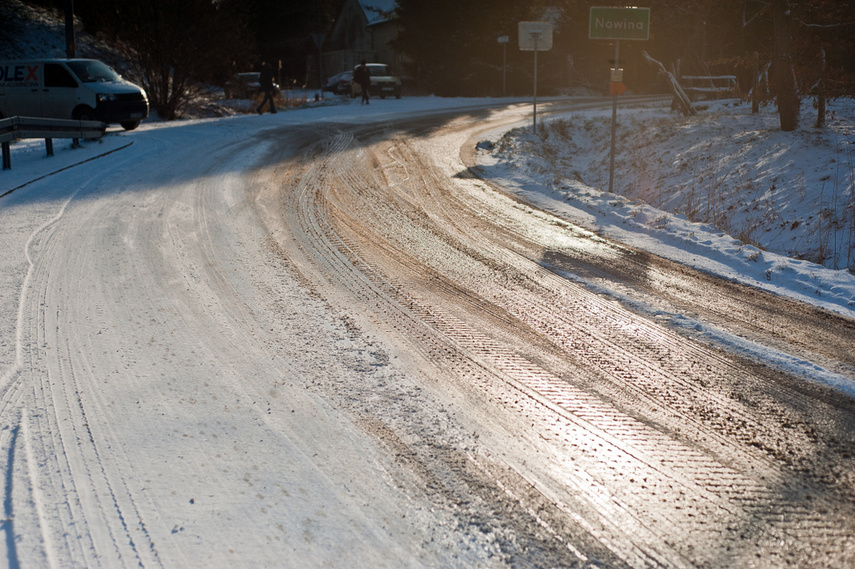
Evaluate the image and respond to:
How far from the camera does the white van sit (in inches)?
637

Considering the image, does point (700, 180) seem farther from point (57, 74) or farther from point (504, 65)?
point (504, 65)

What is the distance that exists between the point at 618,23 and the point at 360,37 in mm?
48754

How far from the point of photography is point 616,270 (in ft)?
20.4

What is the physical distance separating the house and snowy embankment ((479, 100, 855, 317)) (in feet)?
109

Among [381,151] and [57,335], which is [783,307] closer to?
[57,335]

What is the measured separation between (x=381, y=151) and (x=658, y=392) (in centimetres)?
1034

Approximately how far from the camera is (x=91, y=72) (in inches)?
663

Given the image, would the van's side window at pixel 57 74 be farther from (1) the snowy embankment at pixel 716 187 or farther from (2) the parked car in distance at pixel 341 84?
(2) the parked car in distance at pixel 341 84

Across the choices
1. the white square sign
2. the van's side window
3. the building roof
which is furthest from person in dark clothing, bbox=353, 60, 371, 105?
the building roof

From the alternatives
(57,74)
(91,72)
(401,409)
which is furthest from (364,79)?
(401,409)

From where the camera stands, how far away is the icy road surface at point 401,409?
268cm

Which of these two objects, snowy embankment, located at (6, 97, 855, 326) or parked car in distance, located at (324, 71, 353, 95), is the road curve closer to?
snowy embankment, located at (6, 97, 855, 326)

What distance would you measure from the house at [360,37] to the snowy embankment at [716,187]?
3337 centimetres

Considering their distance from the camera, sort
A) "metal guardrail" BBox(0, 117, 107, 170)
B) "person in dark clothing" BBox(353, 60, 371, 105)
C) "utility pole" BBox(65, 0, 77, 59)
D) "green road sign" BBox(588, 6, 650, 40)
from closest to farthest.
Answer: "green road sign" BBox(588, 6, 650, 40)
"metal guardrail" BBox(0, 117, 107, 170)
"utility pole" BBox(65, 0, 77, 59)
"person in dark clothing" BBox(353, 60, 371, 105)
